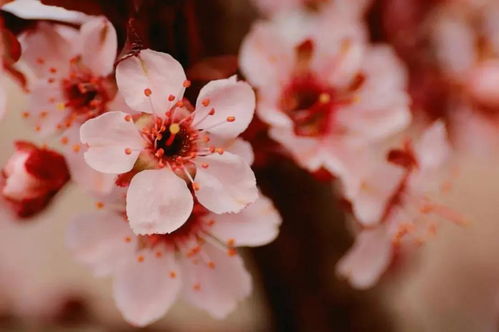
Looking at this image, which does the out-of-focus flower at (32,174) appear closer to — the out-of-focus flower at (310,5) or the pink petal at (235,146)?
the pink petal at (235,146)

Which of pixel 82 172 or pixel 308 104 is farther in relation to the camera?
pixel 308 104

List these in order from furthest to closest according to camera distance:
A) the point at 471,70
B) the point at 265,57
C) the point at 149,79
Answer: the point at 471,70
the point at 265,57
the point at 149,79

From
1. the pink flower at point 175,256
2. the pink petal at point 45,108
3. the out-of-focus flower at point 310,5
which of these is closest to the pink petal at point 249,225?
the pink flower at point 175,256

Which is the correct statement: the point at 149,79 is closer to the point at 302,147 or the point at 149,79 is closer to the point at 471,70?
the point at 302,147

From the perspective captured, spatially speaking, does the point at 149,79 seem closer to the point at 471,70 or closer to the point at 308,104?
the point at 308,104

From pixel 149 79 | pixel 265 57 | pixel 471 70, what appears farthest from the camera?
pixel 471 70

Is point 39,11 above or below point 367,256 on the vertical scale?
above

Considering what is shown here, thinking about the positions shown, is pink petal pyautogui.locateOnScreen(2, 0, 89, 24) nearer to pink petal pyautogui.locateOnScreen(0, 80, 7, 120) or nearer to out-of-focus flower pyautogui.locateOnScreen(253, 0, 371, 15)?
pink petal pyautogui.locateOnScreen(0, 80, 7, 120)

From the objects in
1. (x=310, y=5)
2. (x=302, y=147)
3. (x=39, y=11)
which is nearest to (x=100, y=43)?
(x=39, y=11)
